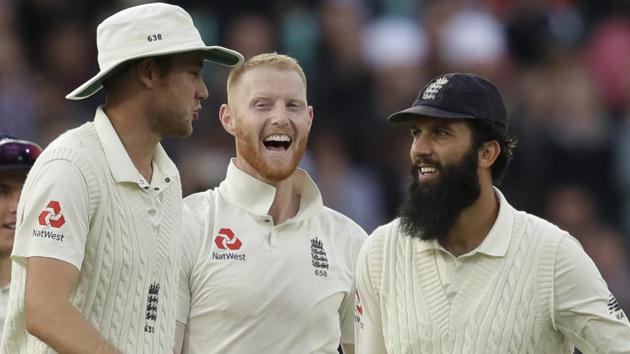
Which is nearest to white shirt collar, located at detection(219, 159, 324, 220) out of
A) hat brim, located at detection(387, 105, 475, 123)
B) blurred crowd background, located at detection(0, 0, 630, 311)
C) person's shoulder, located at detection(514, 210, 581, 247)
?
hat brim, located at detection(387, 105, 475, 123)

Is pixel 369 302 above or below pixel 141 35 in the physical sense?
below

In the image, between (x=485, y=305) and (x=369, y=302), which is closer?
(x=485, y=305)

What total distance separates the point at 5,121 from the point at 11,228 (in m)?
4.70

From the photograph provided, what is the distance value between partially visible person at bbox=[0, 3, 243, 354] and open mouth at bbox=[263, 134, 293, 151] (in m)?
0.88

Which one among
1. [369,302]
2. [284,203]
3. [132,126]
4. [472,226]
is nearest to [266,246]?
[284,203]

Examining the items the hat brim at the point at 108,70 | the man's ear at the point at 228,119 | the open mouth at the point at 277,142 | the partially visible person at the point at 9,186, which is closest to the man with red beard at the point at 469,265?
the open mouth at the point at 277,142

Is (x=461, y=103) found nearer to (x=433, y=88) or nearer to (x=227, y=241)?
(x=433, y=88)

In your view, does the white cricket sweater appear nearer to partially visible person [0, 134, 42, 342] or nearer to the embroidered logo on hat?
the embroidered logo on hat

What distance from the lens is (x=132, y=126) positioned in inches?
219

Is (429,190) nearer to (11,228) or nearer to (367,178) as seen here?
(11,228)

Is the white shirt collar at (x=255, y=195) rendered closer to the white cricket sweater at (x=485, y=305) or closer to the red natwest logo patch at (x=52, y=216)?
the white cricket sweater at (x=485, y=305)

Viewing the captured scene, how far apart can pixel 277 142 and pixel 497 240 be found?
1.18 m

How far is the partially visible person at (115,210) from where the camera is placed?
16.8 feet

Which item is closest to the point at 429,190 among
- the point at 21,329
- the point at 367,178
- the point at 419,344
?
the point at 419,344
